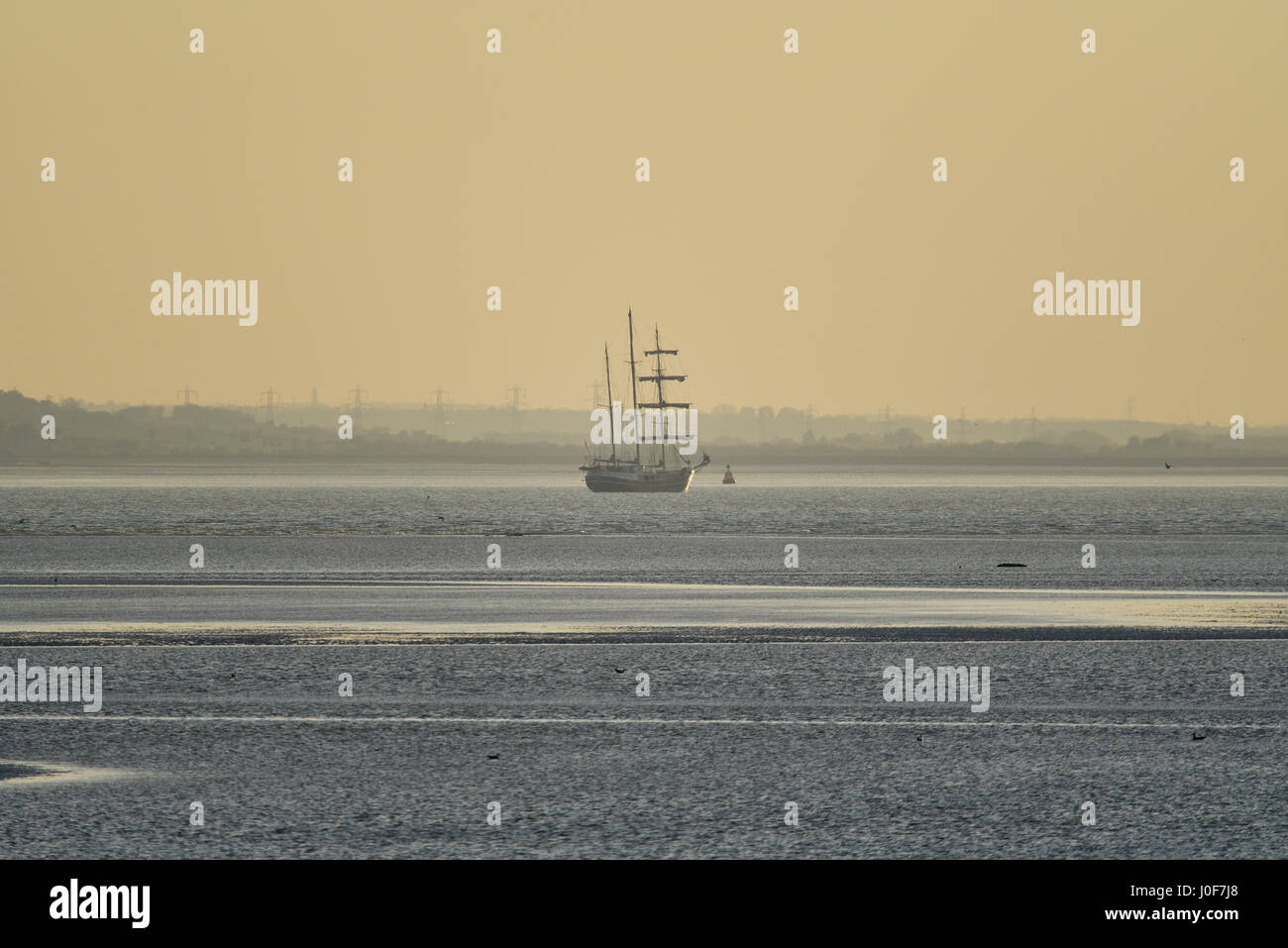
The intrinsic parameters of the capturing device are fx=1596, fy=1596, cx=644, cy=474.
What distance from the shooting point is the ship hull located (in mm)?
148750

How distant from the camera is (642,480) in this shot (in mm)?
149000

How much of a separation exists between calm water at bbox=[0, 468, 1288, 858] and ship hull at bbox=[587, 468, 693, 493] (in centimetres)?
11148

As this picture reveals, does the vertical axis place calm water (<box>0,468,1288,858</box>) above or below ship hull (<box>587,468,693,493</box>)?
below

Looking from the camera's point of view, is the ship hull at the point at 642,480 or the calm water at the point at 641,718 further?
the ship hull at the point at 642,480

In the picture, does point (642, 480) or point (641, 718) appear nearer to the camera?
point (641, 718)

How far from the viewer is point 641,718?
15.3 m

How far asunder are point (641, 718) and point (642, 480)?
133745 mm

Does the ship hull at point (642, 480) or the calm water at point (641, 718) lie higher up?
the ship hull at point (642, 480)

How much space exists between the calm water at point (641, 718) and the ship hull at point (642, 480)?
111483mm

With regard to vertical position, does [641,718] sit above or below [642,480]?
below

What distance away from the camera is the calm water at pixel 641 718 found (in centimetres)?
1065
